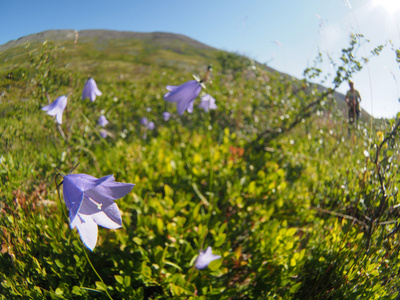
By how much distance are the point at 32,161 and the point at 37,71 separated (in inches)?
25.8

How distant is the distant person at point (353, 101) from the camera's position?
1.73m

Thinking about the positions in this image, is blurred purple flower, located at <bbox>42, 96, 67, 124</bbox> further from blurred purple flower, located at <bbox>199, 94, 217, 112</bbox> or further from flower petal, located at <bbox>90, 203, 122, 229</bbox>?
blurred purple flower, located at <bbox>199, 94, 217, 112</bbox>

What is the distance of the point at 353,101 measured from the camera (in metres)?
1.75

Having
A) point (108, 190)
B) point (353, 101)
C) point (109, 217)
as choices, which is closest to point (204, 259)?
point (109, 217)

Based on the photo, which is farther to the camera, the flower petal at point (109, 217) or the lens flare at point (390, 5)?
the lens flare at point (390, 5)

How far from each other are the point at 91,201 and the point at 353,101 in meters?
1.67

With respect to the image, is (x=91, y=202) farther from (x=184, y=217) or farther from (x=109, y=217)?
(x=184, y=217)

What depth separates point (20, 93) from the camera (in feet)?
6.08

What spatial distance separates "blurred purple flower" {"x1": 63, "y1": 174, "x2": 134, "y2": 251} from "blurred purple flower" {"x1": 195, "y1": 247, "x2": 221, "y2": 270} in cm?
67

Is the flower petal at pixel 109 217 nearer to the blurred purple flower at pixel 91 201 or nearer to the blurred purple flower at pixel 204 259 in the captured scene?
the blurred purple flower at pixel 91 201

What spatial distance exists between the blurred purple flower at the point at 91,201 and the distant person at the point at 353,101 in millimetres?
1525

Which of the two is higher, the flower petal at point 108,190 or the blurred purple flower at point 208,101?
the blurred purple flower at point 208,101

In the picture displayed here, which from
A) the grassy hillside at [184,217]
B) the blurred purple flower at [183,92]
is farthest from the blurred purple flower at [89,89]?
the blurred purple flower at [183,92]

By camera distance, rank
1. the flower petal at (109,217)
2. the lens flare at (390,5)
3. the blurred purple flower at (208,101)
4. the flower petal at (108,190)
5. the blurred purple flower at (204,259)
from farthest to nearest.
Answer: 1. the blurred purple flower at (208,101)
2. the blurred purple flower at (204,259)
3. the lens flare at (390,5)
4. the flower petal at (109,217)
5. the flower petal at (108,190)
